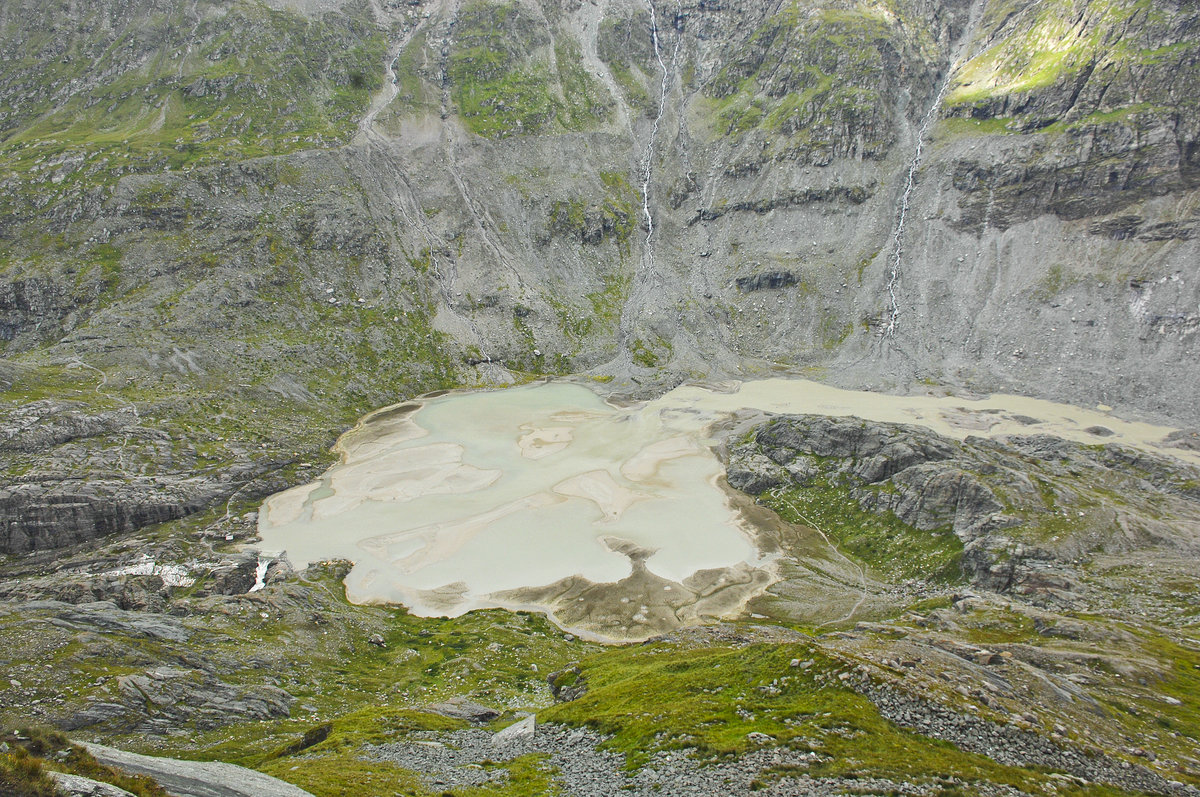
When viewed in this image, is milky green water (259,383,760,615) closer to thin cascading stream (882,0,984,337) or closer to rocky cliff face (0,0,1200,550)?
rocky cliff face (0,0,1200,550)

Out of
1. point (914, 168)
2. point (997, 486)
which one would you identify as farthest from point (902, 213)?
point (997, 486)

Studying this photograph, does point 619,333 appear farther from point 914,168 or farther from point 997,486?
point 997,486

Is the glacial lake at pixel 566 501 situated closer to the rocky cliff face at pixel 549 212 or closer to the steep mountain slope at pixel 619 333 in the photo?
the steep mountain slope at pixel 619 333

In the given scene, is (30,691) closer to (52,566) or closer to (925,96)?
(52,566)

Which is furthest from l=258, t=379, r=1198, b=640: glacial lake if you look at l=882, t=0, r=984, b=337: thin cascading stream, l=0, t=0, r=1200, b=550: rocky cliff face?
l=882, t=0, r=984, b=337: thin cascading stream

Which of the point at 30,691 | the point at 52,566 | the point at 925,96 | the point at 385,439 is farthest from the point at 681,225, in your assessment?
the point at 30,691

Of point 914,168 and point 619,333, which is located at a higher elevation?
point 914,168

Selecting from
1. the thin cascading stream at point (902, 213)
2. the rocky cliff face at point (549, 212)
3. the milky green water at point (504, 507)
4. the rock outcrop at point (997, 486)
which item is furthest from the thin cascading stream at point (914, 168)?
the milky green water at point (504, 507)
